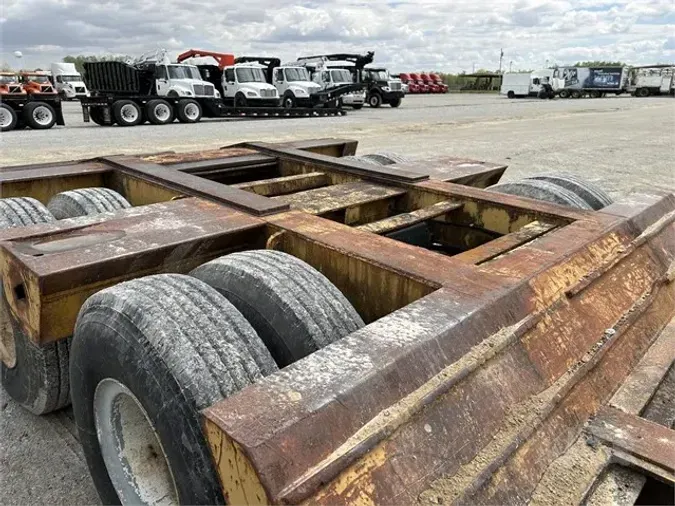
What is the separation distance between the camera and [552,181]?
3494 millimetres

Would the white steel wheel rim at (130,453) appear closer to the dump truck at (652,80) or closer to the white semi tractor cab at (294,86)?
the white semi tractor cab at (294,86)

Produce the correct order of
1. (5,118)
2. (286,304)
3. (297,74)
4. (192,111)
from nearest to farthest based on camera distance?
(286,304) → (5,118) → (192,111) → (297,74)

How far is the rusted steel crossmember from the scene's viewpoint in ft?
3.76

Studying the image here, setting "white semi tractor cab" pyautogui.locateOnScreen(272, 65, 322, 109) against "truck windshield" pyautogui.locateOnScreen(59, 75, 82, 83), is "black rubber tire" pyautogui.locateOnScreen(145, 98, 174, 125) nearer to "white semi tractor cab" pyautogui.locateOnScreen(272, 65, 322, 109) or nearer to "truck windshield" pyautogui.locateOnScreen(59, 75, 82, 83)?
"white semi tractor cab" pyautogui.locateOnScreen(272, 65, 322, 109)

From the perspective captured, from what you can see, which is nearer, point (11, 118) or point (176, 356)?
point (176, 356)

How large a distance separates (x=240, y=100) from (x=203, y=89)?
2096 mm

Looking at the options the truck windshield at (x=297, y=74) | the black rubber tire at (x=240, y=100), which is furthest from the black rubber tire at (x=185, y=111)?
the truck windshield at (x=297, y=74)

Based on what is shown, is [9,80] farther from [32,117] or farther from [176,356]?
[176,356]

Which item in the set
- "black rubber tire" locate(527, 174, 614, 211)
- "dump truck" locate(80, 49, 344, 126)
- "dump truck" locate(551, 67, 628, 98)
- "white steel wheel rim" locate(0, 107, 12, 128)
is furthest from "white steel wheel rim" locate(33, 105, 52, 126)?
"dump truck" locate(551, 67, 628, 98)

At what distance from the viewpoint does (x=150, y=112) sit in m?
17.5

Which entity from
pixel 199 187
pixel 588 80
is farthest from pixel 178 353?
pixel 588 80

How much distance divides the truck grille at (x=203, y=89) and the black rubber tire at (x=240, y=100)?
1777mm

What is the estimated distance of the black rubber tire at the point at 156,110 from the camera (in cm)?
1752

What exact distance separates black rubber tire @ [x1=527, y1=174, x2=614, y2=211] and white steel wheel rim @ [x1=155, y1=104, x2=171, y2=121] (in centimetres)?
1634
